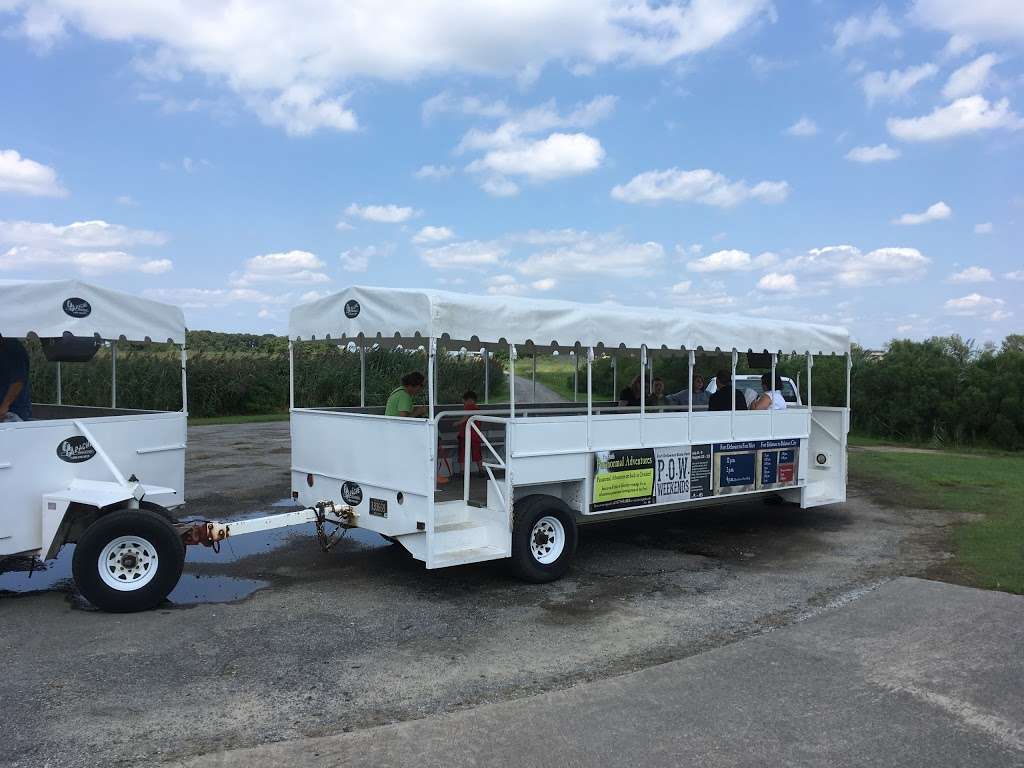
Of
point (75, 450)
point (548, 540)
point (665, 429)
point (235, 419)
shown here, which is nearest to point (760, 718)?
point (548, 540)

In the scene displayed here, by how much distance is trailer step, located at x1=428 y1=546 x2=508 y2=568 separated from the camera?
6906 millimetres

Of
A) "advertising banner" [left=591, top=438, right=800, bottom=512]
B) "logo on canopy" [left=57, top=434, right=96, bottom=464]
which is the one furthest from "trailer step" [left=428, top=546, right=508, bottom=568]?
"logo on canopy" [left=57, top=434, right=96, bottom=464]

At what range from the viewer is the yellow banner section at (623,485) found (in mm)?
7988

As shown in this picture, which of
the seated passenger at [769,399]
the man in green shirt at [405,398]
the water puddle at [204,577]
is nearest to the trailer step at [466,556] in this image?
the water puddle at [204,577]

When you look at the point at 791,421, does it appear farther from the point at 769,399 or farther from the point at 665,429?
the point at 665,429

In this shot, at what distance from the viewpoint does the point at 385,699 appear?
4863mm

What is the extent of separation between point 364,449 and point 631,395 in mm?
5327

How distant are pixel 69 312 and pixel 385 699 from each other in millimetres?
4348

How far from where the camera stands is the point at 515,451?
7332 mm

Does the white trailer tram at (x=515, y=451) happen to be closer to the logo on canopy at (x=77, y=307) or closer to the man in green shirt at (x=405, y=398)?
the man in green shirt at (x=405, y=398)

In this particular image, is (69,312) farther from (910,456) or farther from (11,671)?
(910,456)

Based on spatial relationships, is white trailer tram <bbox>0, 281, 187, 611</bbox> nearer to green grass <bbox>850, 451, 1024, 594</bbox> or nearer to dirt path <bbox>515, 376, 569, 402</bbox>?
dirt path <bbox>515, 376, 569, 402</bbox>

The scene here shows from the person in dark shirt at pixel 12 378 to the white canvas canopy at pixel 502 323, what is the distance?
254 centimetres

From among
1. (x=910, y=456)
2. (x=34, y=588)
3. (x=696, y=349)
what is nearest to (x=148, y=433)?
(x=34, y=588)
